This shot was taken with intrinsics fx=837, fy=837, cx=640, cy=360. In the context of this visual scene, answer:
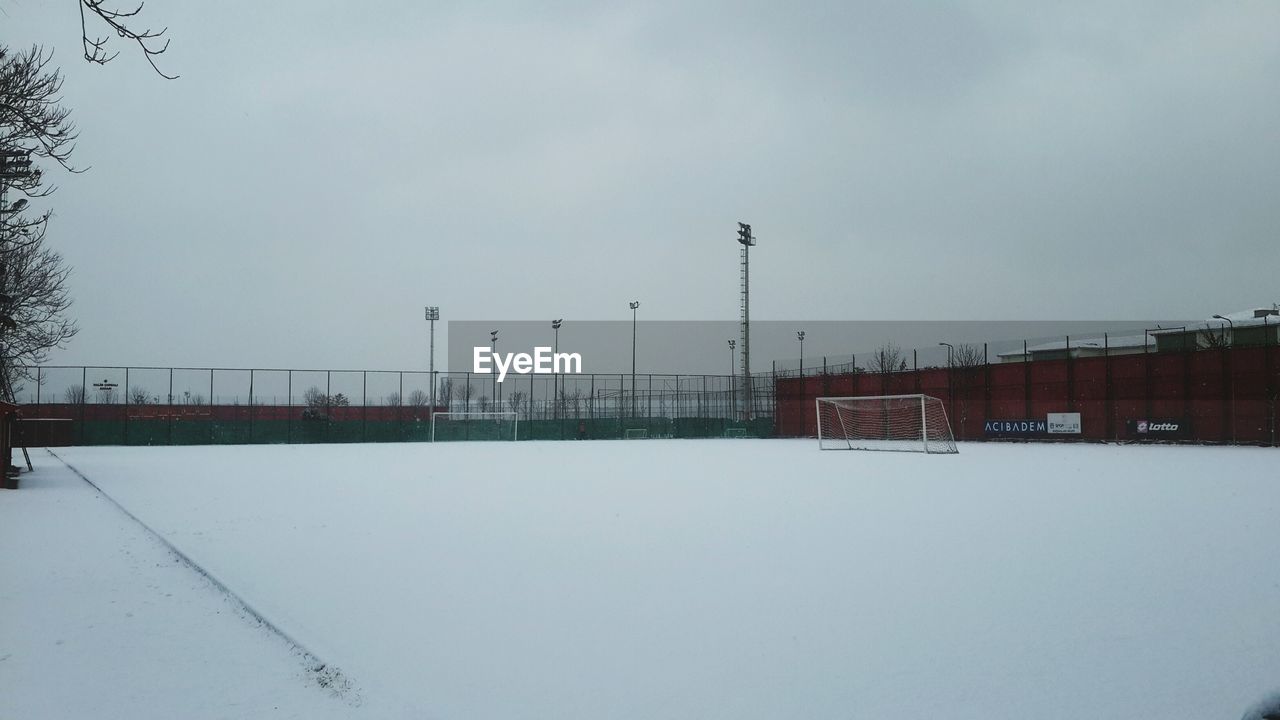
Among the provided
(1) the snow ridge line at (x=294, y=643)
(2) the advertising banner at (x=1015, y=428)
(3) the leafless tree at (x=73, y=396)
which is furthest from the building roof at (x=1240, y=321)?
(3) the leafless tree at (x=73, y=396)

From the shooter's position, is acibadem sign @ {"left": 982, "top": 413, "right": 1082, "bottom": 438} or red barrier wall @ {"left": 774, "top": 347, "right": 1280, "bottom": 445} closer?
red barrier wall @ {"left": 774, "top": 347, "right": 1280, "bottom": 445}

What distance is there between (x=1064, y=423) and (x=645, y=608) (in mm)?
30214

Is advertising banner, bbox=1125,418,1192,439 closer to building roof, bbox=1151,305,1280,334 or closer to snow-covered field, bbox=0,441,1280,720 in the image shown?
building roof, bbox=1151,305,1280,334

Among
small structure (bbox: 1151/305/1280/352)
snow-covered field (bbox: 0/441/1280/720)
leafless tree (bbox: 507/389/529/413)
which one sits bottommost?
snow-covered field (bbox: 0/441/1280/720)

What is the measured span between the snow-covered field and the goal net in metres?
26.0

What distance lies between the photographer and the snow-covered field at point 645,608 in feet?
12.7

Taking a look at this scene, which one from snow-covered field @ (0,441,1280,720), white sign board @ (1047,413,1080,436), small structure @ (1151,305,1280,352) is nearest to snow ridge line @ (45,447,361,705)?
snow-covered field @ (0,441,1280,720)

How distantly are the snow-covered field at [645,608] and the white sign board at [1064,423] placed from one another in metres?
21.5

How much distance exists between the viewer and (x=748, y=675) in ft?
13.6

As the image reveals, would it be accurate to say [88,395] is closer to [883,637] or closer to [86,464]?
[86,464]

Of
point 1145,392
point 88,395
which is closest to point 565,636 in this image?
point 1145,392

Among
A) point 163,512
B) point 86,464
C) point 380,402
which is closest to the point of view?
point 163,512

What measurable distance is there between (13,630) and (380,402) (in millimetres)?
35304

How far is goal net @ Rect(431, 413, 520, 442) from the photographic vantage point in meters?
37.1
